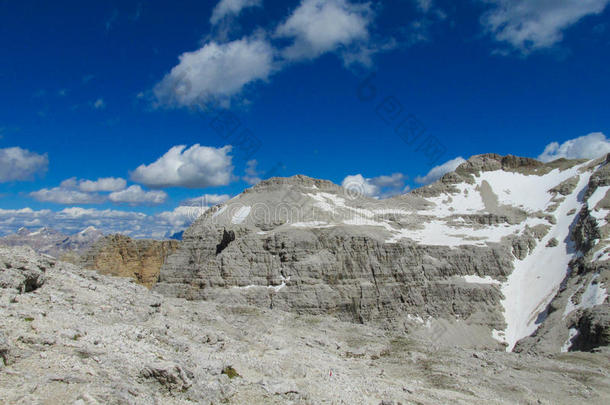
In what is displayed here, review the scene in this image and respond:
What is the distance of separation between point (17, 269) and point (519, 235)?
12421cm

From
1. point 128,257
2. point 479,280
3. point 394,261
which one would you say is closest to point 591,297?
point 479,280

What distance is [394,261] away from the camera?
96.0m

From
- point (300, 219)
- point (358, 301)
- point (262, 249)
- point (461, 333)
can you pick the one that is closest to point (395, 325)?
point (358, 301)

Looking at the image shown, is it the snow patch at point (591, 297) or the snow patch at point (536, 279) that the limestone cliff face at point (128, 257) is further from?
the snow patch at point (591, 297)

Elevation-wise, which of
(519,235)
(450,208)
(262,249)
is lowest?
(262,249)

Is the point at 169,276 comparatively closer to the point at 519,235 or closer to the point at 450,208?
the point at 519,235

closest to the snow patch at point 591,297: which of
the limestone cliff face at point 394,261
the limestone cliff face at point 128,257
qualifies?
the limestone cliff face at point 394,261

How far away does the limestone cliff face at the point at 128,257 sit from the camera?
103125 millimetres

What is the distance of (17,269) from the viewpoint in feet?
71.7

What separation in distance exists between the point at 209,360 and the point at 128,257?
96.2m

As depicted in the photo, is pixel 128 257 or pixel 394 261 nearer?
pixel 394 261

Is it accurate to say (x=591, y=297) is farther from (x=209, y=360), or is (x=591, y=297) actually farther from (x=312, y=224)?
(x=209, y=360)

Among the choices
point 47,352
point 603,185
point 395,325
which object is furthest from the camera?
point 603,185

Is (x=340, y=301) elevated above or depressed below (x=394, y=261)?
below
